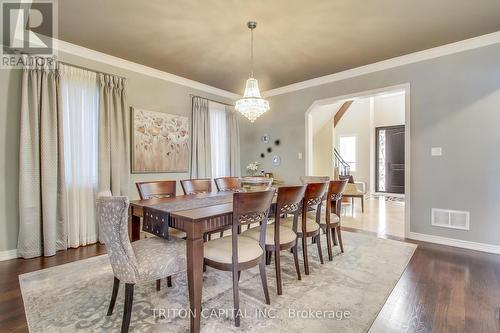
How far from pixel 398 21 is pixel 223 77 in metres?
2.75

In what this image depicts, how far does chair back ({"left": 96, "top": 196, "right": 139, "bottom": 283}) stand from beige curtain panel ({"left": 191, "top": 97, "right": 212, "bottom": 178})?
10.0 ft

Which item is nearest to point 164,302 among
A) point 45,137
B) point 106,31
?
point 45,137

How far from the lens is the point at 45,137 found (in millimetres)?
2951

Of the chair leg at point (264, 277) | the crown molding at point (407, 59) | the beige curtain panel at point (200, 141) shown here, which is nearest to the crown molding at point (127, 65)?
the beige curtain panel at point (200, 141)

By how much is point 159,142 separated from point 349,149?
7.02m

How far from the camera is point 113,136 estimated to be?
11.6 ft

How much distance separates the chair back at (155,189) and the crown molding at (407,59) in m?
3.29

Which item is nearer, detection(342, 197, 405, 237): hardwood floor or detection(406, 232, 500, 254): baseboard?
detection(406, 232, 500, 254): baseboard

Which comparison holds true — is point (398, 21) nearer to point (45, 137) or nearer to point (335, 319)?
point (335, 319)

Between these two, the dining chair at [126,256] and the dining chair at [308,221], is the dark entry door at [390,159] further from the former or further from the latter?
the dining chair at [126,256]

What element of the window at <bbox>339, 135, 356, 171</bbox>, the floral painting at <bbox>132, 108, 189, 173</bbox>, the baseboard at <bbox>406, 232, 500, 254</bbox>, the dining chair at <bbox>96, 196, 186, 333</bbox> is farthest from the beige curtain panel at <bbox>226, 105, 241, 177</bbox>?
the window at <bbox>339, 135, 356, 171</bbox>

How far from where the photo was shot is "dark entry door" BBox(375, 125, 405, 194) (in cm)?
799

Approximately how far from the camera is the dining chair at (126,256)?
1499 mm

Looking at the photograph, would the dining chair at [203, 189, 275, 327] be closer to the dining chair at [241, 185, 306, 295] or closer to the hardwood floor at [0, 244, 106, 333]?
the dining chair at [241, 185, 306, 295]
